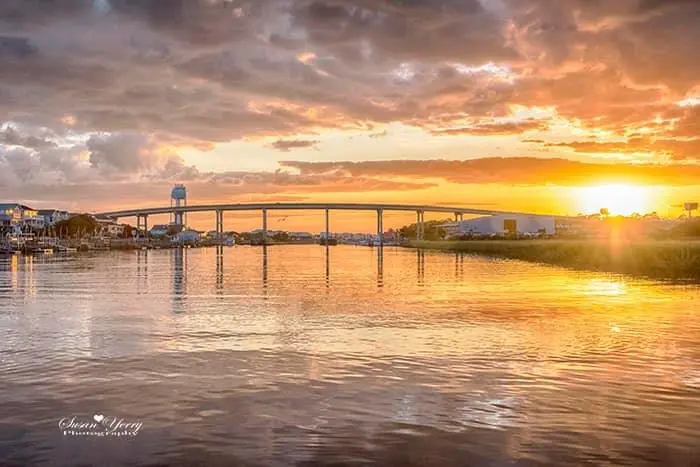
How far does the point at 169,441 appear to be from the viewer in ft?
48.9

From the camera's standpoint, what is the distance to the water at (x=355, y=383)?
14.5 metres

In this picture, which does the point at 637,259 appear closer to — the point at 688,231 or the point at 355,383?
the point at 355,383

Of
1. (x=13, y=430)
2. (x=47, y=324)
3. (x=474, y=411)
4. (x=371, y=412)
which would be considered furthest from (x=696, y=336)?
(x=47, y=324)

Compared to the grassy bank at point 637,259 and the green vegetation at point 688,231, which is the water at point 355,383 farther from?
the green vegetation at point 688,231

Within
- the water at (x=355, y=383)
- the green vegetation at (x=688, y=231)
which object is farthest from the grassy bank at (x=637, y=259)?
the green vegetation at (x=688, y=231)

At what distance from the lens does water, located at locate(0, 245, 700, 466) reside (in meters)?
14.5

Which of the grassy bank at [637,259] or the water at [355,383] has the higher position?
the grassy bank at [637,259]

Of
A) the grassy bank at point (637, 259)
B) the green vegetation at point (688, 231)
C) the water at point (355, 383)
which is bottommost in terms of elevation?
the water at point (355, 383)

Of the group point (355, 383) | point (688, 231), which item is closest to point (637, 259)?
point (355, 383)

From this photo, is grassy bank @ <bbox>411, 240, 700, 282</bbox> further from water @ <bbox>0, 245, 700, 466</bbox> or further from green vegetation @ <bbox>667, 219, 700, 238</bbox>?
green vegetation @ <bbox>667, 219, 700, 238</bbox>

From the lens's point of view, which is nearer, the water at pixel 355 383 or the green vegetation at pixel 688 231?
the water at pixel 355 383

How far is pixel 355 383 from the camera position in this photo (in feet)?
66.8

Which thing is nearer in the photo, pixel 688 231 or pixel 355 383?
pixel 355 383

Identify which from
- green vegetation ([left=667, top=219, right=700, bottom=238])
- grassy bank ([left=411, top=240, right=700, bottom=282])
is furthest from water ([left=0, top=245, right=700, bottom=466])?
green vegetation ([left=667, top=219, right=700, bottom=238])
